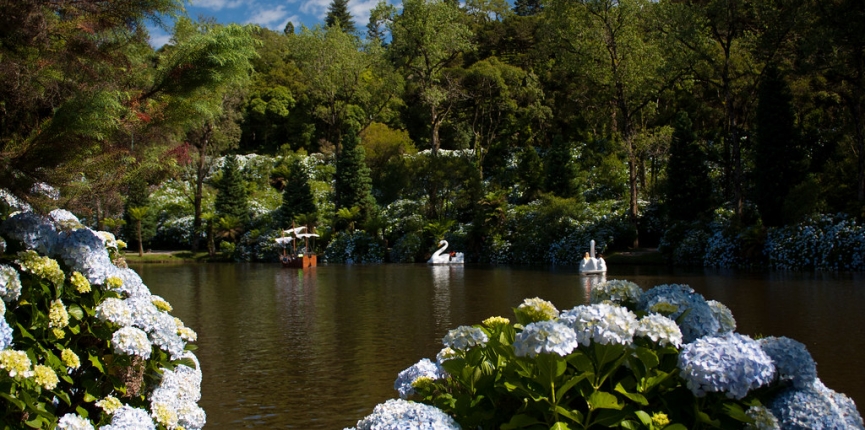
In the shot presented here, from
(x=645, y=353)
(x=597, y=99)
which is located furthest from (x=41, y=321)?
(x=597, y=99)

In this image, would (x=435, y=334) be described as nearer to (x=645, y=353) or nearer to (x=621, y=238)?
(x=645, y=353)

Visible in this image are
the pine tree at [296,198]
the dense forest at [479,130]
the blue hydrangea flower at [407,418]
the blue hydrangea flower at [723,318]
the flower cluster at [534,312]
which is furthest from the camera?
the pine tree at [296,198]

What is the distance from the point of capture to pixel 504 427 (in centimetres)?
339

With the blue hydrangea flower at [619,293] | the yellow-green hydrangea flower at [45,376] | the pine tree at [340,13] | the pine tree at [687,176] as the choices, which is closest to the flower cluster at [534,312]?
the blue hydrangea flower at [619,293]

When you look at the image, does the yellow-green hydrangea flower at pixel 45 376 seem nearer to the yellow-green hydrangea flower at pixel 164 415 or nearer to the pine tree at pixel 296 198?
the yellow-green hydrangea flower at pixel 164 415

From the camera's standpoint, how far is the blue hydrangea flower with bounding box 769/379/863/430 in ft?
10.6

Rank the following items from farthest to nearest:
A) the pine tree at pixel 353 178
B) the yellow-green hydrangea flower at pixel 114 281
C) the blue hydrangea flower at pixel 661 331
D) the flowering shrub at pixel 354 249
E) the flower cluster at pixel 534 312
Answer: the pine tree at pixel 353 178 < the flowering shrub at pixel 354 249 < the yellow-green hydrangea flower at pixel 114 281 < the flower cluster at pixel 534 312 < the blue hydrangea flower at pixel 661 331

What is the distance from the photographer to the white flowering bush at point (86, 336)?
4.21 metres

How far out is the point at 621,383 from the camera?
3.47 metres

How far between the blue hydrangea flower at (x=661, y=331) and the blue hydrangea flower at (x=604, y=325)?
48 mm

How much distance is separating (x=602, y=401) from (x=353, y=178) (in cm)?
3950

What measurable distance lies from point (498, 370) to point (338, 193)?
1576 inches

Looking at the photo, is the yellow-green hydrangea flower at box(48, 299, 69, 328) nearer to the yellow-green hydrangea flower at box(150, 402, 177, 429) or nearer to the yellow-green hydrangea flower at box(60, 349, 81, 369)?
the yellow-green hydrangea flower at box(60, 349, 81, 369)

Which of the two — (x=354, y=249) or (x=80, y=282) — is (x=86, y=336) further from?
(x=354, y=249)
